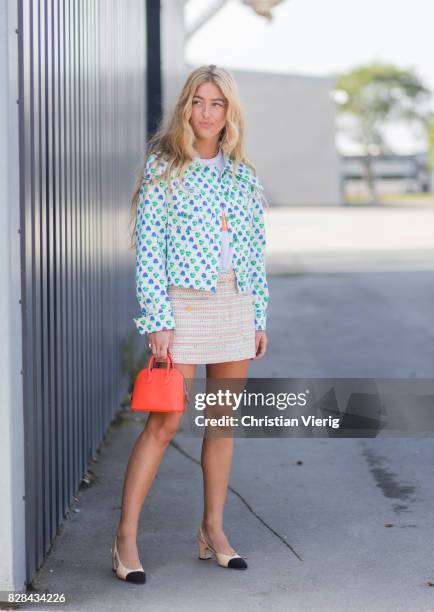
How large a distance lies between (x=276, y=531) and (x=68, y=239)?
1530mm

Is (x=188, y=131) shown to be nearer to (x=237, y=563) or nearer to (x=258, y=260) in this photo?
(x=258, y=260)

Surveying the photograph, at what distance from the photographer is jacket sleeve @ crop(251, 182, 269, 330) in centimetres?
402

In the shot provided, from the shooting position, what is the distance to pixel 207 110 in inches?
151

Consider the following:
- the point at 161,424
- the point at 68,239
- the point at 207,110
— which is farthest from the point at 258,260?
the point at 68,239

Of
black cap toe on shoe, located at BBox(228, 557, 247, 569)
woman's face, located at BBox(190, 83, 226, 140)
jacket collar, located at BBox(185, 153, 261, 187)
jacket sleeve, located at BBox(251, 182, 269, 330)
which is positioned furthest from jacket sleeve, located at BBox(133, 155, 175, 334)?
black cap toe on shoe, located at BBox(228, 557, 247, 569)

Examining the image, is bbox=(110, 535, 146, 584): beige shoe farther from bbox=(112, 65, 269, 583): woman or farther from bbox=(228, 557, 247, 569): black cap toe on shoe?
bbox=(228, 557, 247, 569): black cap toe on shoe

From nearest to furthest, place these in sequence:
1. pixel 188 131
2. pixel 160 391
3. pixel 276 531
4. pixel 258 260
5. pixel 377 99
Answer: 1. pixel 160 391
2. pixel 188 131
3. pixel 258 260
4. pixel 276 531
5. pixel 377 99

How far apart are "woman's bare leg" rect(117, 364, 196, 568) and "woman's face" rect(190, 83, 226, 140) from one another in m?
0.85

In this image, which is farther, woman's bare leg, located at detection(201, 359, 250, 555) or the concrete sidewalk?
woman's bare leg, located at detection(201, 359, 250, 555)

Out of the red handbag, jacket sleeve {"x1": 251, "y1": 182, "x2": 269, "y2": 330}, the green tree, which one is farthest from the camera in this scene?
the green tree

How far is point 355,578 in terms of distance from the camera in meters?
4.02

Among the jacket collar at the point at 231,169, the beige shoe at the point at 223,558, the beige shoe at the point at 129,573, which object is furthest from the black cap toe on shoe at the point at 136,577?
the jacket collar at the point at 231,169

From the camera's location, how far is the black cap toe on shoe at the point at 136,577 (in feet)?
12.8

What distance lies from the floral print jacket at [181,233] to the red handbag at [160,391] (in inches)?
6.2
